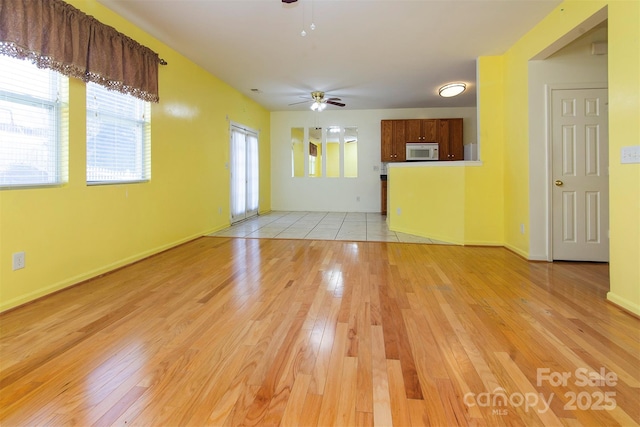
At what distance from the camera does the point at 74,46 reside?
2770 millimetres

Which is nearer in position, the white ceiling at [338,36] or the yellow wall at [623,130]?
the yellow wall at [623,130]

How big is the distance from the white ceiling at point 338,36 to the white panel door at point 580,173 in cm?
102

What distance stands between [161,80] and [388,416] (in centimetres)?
432

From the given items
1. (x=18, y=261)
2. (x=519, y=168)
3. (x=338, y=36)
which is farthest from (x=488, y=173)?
(x=18, y=261)

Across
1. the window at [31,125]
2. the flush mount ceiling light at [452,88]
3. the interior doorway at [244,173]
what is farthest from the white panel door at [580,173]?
the interior doorway at [244,173]

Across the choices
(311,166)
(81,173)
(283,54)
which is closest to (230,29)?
(283,54)

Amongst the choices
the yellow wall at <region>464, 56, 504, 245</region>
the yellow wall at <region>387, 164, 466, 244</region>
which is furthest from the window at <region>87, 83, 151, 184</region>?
the yellow wall at <region>464, 56, 504, 245</region>

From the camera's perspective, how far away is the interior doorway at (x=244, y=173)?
6.62 meters

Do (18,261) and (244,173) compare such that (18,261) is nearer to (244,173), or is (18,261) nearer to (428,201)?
(428,201)

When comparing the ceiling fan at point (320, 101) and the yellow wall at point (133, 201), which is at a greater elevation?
the ceiling fan at point (320, 101)

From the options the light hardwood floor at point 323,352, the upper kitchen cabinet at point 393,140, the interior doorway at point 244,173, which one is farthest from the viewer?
the upper kitchen cabinet at point 393,140

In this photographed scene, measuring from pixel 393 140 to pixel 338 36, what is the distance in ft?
14.6

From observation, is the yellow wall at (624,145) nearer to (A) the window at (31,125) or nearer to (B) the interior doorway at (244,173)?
(A) the window at (31,125)

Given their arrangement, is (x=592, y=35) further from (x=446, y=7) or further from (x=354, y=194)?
(x=354, y=194)
